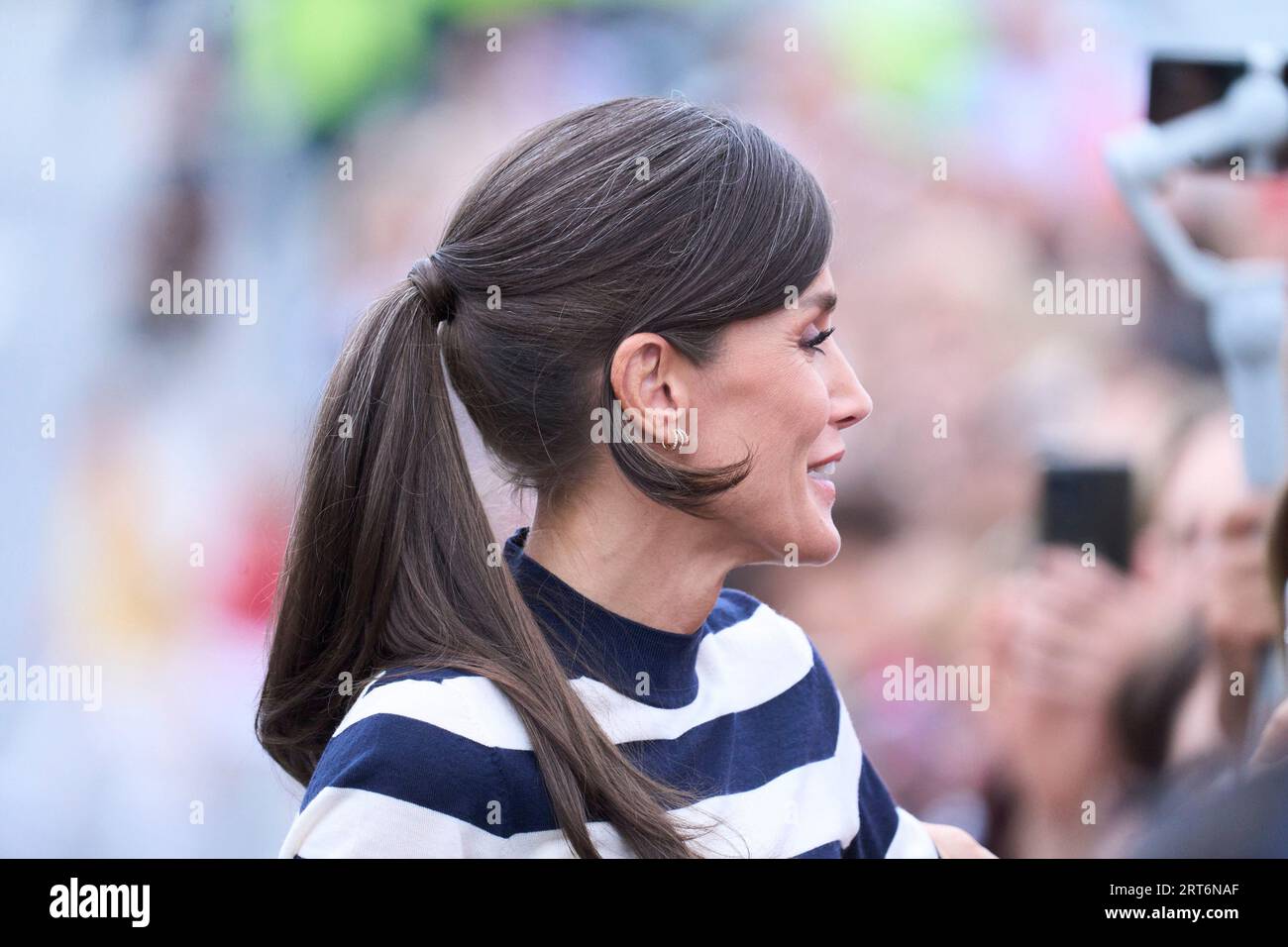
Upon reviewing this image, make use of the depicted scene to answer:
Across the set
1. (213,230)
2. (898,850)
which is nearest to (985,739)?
(898,850)

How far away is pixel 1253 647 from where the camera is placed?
2.37m

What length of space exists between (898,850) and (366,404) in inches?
27.5

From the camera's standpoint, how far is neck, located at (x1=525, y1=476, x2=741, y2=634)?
1.05 m

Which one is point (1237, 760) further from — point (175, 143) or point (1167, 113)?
point (175, 143)

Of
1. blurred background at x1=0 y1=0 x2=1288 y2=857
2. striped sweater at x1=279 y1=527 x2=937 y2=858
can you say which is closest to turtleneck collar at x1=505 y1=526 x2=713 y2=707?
striped sweater at x1=279 y1=527 x2=937 y2=858

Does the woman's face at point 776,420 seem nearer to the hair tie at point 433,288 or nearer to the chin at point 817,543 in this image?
the chin at point 817,543

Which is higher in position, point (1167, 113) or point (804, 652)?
point (1167, 113)

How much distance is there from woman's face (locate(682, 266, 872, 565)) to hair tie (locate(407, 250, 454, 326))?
25 centimetres

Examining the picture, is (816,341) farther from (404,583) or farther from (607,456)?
(404,583)

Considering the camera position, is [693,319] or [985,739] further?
[985,739]

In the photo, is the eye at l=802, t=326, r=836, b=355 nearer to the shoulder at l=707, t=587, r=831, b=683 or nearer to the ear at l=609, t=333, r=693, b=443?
the ear at l=609, t=333, r=693, b=443

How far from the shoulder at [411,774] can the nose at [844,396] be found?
0.42m

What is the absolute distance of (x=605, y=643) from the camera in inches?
40.6

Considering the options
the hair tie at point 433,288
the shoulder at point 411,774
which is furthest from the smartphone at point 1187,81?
the shoulder at point 411,774
